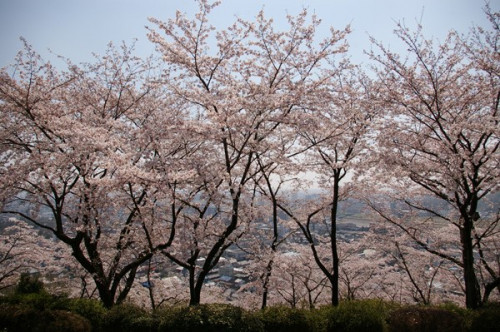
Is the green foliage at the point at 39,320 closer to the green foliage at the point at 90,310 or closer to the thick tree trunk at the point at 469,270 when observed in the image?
the green foliage at the point at 90,310

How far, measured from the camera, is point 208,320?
6.27 meters

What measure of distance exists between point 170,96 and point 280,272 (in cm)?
1008

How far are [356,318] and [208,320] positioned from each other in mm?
3381

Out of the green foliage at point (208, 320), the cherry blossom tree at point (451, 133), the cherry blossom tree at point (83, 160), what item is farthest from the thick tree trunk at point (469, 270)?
the cherry blossom tree at point (83, 160)

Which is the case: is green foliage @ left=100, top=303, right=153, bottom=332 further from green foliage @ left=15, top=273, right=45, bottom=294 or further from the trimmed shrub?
green foliage @ left=15, top=273, right=45, bottom=294

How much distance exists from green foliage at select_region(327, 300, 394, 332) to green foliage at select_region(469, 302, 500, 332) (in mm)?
1735

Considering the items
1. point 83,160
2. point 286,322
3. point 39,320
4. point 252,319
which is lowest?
point 286,322

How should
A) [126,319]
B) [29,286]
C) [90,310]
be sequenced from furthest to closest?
[29,286] → [90,310] → [126,319]

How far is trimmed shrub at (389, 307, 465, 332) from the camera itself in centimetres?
576

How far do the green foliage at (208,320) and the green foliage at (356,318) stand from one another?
1.86 m

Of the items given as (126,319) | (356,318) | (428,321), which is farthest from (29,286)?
(428,321)

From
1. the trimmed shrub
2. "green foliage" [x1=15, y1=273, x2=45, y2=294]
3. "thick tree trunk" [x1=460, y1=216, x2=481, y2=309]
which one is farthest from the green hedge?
"green foliage" [x1=15, y1=273, x2=45, y2=294]

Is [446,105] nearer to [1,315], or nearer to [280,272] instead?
[280,272]

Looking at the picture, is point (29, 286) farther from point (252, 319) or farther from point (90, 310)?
point (252, 319)
